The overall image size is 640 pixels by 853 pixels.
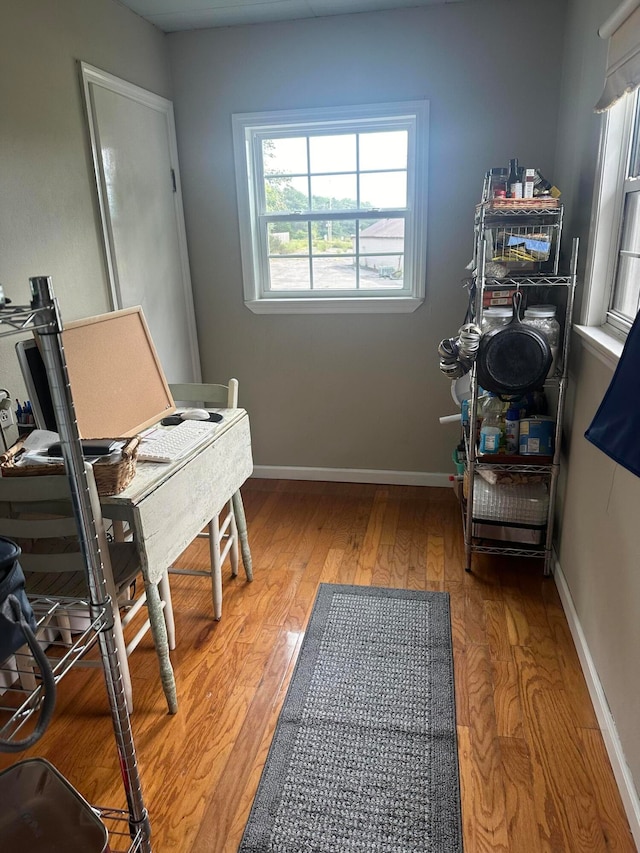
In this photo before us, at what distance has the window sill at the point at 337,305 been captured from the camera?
124 inches

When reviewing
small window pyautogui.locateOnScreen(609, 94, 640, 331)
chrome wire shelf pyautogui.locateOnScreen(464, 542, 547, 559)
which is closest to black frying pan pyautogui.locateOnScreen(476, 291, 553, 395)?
small window pyautogui.locateOnScreen(609, 94, 640, 331)

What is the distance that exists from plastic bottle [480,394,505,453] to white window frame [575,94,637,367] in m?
0.44

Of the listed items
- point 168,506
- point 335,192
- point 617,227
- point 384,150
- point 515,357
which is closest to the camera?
point 168,506

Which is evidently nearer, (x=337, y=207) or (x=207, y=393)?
(x=207, y=393)

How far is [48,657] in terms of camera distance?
172 centimetres

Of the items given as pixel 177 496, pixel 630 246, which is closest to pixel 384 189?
pixel 630 246

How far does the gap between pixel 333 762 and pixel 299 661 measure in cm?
44

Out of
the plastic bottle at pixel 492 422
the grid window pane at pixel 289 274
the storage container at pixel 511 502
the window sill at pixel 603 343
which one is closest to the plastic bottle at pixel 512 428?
the plastic bottle at pixel 492 422

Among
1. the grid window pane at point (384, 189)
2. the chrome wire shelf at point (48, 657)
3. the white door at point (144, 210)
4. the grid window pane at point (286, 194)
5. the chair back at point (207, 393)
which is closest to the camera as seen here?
the chrome wire shelf at point (48, 657)

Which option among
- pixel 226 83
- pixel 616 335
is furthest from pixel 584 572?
pixel 226 83

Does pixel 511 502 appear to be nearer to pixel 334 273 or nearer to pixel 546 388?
pixel 546 388

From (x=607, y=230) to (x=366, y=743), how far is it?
1.89m

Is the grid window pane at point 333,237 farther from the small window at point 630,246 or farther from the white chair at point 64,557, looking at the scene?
the white chair at point 64,557

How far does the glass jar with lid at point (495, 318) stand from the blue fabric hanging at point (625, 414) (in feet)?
3.20
